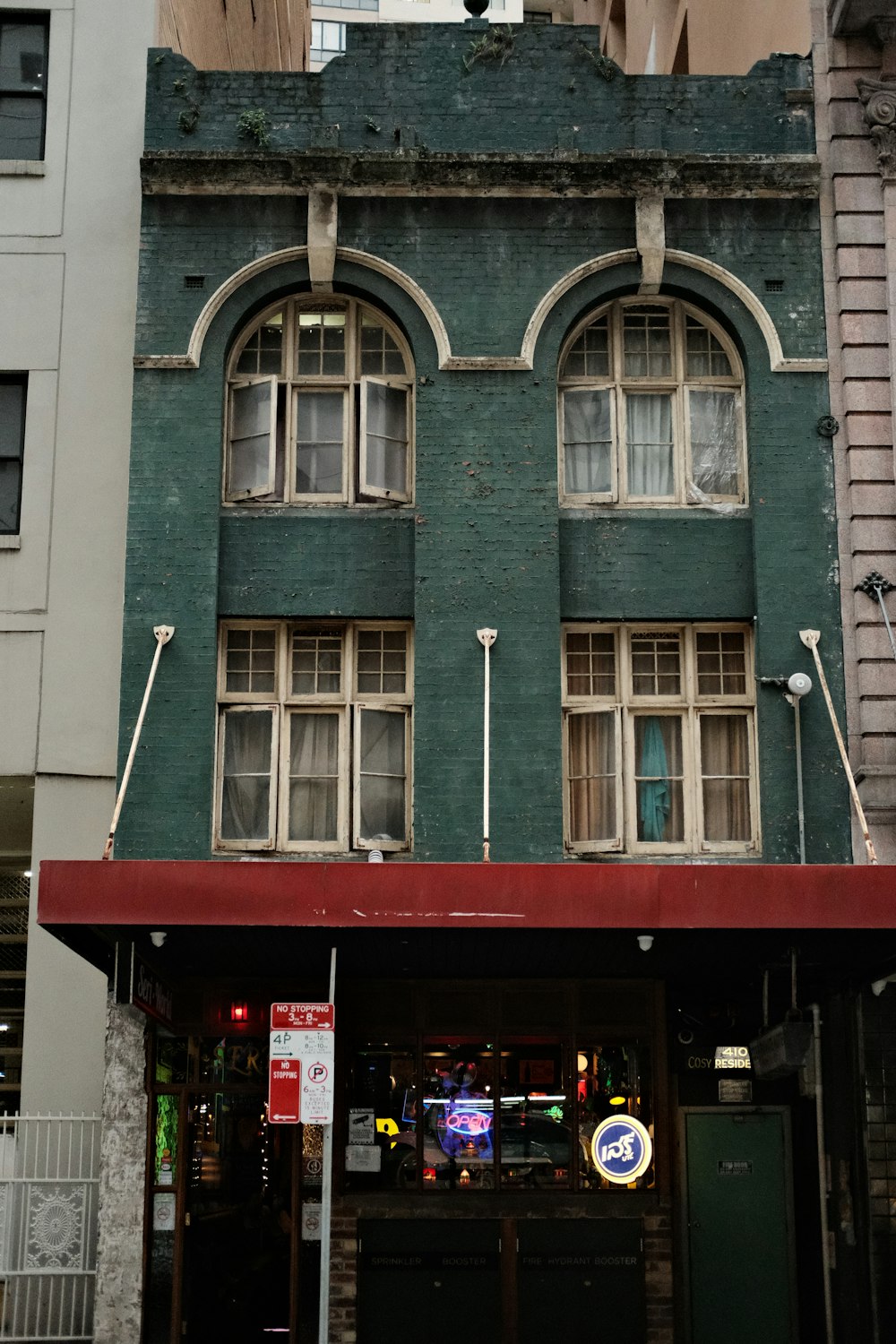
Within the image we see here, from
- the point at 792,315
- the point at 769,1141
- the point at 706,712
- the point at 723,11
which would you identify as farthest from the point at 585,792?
the point at 723,11

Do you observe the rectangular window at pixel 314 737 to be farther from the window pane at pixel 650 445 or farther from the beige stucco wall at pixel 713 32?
the beige stucco wall at pixel 713 32

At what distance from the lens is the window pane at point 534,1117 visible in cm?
1571

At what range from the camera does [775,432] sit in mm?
16781

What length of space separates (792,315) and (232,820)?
7489 mm

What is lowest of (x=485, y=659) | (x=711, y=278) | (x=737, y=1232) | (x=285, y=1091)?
(x=737, y=1232)

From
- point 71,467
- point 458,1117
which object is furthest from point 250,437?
point 458,1117

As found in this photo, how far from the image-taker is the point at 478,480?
16.6 metres

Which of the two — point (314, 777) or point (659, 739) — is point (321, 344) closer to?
point (314, 777)

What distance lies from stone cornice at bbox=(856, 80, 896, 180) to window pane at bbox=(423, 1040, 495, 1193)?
379 inches

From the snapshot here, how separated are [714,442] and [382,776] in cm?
477

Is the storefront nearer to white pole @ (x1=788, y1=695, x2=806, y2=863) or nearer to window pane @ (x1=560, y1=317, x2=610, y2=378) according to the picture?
white pole @ (x1=788, y1=695, x2=806, y2=863)

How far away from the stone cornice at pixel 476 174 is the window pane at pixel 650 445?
2.08 metres

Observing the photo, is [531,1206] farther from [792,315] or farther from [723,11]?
[723,11]

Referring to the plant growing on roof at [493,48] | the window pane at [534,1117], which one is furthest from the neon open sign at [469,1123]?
the plant growing on roof at [493,48]
